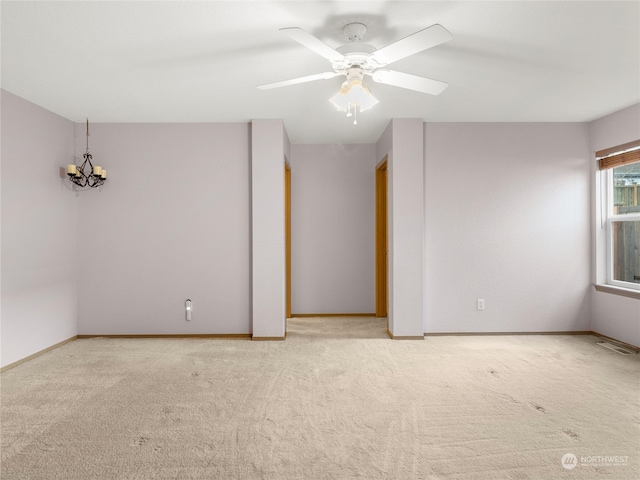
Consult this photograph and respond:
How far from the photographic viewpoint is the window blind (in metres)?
3.76

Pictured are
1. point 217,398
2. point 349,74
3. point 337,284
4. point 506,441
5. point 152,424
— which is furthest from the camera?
point 337,284

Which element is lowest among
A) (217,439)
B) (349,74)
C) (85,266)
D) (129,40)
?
(217,439)

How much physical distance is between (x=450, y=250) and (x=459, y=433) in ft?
7.94

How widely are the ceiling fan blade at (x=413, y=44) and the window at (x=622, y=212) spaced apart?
121 inches

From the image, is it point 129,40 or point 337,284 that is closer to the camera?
point 129,40

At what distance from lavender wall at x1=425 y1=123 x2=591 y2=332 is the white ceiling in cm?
32

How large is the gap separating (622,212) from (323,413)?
3882 mm

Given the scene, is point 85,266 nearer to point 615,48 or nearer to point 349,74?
point 349,74

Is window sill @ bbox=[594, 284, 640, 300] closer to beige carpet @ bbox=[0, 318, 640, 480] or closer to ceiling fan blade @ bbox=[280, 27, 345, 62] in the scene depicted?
beige carpet @ bbox=[0, 318, 640, 480]

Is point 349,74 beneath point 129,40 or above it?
beneath

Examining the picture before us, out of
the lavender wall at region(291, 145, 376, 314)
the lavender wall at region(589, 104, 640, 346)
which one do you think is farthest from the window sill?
the lavender wall at region(291, 145, 376, 314)

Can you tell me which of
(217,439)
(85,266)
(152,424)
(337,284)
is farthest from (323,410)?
(85,266)

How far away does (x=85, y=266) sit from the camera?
423 cm

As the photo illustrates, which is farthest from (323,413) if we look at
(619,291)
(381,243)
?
(619,291)
